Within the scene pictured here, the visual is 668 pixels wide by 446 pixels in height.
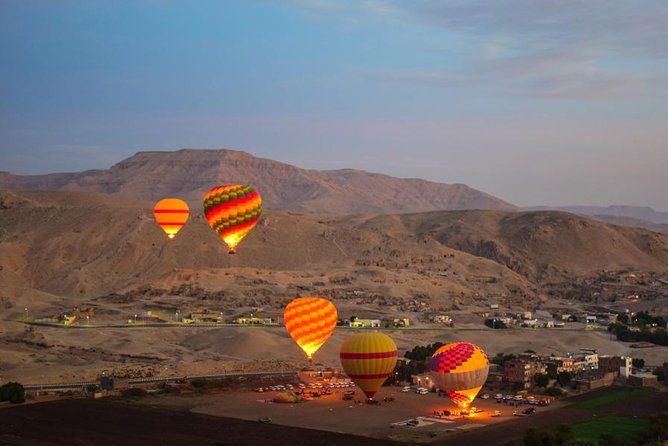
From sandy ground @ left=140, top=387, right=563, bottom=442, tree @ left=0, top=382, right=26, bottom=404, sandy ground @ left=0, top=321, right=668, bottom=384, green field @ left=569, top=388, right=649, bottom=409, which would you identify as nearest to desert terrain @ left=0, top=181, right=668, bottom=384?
sandy ground @ left=0, top=321, right=668, bottom=384

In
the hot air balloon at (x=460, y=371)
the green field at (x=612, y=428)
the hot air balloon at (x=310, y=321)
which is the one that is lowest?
the green field at (x=612, y=428)

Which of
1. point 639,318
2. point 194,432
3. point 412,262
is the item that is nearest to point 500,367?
point 194,432

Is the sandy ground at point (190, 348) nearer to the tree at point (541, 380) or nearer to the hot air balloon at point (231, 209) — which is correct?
the hot air balloon at point (231, 209)

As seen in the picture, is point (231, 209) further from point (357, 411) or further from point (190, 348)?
point (357, 411)

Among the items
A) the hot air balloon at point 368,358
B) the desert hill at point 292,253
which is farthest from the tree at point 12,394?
the desert hill at point 292,253

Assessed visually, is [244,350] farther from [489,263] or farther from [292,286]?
[489,263]

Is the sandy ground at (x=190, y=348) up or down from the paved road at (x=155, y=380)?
up

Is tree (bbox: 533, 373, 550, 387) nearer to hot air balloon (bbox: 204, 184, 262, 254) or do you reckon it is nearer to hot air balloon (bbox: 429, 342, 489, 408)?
hot air balloon (bbox: 429, 342, 489, 408)
